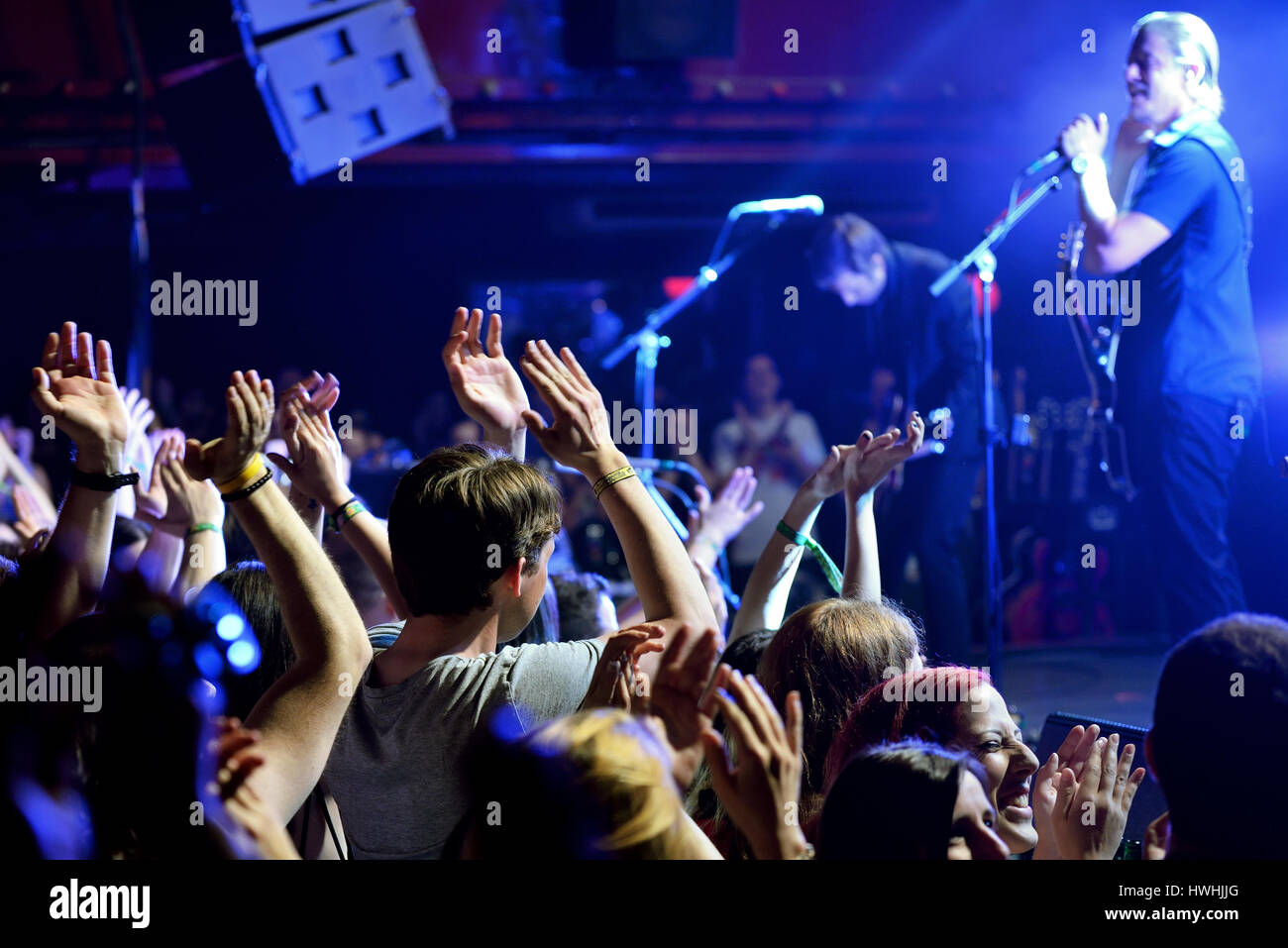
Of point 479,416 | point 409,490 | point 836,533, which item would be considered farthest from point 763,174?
point 409,490

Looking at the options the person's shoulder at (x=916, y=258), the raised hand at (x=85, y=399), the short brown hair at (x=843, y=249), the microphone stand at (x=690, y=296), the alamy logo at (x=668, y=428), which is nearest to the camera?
the raised hand at (x=85, y=399)

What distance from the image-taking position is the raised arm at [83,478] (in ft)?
5.04

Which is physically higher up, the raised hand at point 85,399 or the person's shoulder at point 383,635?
the raised hand at point 85,399

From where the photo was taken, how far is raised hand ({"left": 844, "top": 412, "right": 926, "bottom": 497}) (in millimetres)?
1968

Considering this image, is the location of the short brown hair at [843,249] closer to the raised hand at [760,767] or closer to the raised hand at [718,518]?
the raised hand at [718,518]

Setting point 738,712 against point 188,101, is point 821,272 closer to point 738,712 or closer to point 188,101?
point 188,101

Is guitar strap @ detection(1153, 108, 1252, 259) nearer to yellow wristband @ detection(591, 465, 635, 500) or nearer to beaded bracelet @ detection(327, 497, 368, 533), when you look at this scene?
yellow wristband @ detection(591, 465, 635, 500)

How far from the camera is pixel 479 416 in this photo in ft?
5.76

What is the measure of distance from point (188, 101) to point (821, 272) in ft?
10.4

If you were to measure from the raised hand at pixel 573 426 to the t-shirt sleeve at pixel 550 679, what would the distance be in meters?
0.22

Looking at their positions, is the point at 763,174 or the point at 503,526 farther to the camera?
the point at 763,174

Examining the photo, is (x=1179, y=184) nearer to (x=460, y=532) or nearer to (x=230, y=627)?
(x=460, y=532)

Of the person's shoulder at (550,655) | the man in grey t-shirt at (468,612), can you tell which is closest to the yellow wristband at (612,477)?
the man in grey t-shirt at (468,612)

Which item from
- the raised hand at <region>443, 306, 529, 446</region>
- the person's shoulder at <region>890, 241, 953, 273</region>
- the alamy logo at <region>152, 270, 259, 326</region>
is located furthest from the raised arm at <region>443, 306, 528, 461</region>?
the alamy logo at <region>152, 270, 259, 326</region>
